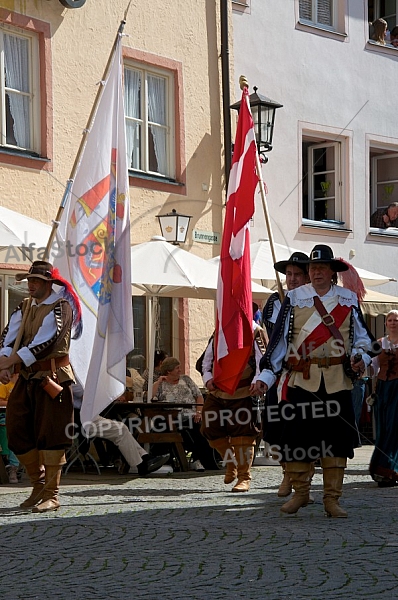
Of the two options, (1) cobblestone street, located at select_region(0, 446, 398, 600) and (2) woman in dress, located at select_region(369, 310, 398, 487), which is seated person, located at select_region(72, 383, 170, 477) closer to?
(1) cobblestone street, located at select_region(0, 446, 398, 600)

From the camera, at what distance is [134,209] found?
18.0 metres


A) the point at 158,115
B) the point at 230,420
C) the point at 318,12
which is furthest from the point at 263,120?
the point at 230,420

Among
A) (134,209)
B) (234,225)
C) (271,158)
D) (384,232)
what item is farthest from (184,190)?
(234,225)

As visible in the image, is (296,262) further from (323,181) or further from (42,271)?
(323,181)

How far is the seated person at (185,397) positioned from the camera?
14359 mm

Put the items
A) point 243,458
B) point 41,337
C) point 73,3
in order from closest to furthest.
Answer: point 41,337, point 243,458, point 73,3

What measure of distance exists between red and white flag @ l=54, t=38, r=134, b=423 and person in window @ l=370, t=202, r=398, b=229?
40.2 feet

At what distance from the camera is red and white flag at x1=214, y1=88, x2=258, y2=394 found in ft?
38.0

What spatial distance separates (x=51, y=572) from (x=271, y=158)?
14.5 metres

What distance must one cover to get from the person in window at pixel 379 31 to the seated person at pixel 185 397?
10513 mm

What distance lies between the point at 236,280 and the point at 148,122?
742 centimetres

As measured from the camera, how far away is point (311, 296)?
9.52 m

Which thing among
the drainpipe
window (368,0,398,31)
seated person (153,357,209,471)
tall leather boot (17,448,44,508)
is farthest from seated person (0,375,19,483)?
window (368,0,398,31)

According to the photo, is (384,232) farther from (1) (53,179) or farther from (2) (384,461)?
(2) (384,461)
